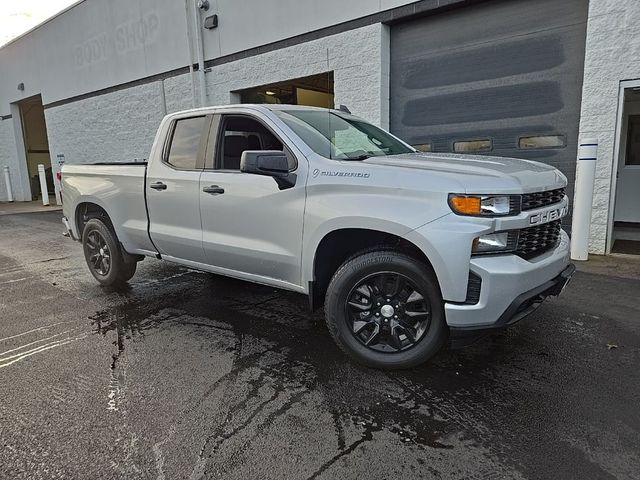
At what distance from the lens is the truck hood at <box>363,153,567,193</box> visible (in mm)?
2906

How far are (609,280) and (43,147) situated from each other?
27804 mm

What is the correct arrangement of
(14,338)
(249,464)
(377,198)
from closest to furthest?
1. (249,464)
2. (377,198)
3. (14,338)

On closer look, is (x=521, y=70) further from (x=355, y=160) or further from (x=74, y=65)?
(x=74, y=65)

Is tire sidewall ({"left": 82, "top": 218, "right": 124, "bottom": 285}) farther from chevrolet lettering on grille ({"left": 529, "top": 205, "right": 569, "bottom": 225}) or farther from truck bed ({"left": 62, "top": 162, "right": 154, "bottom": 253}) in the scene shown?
chevrolet lettering on grille ({"left": 529, "top": 205, "right": 569, "bottom": 225})

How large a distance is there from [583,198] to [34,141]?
1058 inches

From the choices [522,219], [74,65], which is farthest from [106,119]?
[522,219]

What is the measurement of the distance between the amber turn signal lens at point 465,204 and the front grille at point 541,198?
393mm

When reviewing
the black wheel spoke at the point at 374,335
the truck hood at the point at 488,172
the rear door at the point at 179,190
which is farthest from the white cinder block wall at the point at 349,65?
the black wheel spoke at the point at 374,335

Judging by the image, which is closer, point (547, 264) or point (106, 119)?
point (547, 264)

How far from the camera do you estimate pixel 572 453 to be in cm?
241

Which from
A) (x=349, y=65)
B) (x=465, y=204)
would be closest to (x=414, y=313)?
(x=465, y=204)

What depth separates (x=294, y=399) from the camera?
2.99 m

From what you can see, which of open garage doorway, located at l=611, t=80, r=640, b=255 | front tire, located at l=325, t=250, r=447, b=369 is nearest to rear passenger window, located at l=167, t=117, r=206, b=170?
front tire, located at l=325, t=250, r=447, b=369

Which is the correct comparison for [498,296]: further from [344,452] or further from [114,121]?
[114,121]
